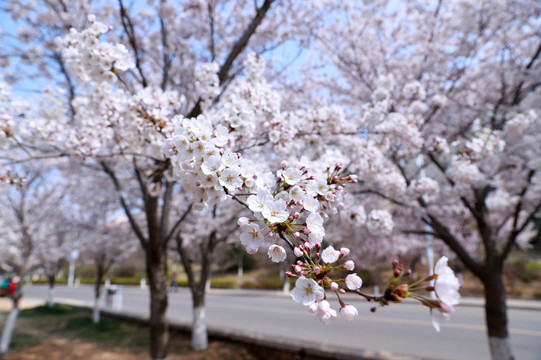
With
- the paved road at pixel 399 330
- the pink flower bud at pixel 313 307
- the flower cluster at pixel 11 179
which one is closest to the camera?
the pink flower bud at pixel 313 307

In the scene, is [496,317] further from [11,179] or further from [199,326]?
[11,179]

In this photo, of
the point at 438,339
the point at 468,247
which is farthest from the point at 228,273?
the point at 438,339

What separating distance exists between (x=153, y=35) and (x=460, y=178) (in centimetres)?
608

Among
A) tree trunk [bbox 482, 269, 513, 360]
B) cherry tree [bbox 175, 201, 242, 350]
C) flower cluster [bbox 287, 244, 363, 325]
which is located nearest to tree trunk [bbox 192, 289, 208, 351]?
cherry tree [bbox 175, 201, 242, 350]

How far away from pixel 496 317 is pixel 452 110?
3767mm

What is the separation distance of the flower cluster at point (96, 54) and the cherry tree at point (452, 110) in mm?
2741

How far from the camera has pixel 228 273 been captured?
108 feet

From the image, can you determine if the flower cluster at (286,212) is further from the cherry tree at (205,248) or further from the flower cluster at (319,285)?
the cherry tree at (205,248)

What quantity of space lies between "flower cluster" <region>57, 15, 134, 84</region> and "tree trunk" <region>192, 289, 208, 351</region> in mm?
5927

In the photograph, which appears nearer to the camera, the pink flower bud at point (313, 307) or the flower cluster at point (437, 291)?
the flower cluster at point (437, 291)

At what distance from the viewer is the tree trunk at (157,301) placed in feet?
14.9

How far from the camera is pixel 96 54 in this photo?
2.42 m

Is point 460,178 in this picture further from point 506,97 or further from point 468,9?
point 468,9

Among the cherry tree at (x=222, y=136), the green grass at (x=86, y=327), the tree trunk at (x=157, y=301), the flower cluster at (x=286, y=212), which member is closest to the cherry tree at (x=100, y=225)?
the green grass at (x=86, y=327)
